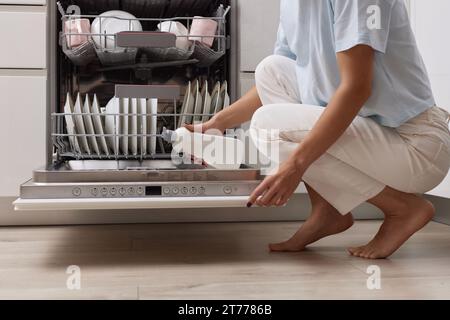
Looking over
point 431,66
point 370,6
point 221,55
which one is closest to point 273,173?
point 370,6

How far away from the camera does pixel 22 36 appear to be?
179 centimetres

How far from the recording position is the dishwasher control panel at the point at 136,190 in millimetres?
1272

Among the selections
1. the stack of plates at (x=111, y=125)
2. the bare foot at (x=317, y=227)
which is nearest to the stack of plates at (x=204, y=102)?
the stack of plates at (x=111, y=125)

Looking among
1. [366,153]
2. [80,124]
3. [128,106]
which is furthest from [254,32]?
Answer: [366,153]

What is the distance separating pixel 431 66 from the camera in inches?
73.7

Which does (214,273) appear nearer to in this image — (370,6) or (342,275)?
(342,275)

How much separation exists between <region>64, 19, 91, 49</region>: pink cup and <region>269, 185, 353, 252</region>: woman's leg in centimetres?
67

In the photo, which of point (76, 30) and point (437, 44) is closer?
point (76, 30)

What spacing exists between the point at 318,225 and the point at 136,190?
427 mm

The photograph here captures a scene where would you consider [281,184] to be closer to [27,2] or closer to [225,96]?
[225,96]

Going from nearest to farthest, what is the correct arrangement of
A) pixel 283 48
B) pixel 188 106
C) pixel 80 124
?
pixel 283 48
pixel 80 124
pixel 188 106

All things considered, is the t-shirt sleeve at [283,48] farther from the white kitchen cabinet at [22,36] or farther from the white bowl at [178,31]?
the white kitchen cabinet at [22,36]
